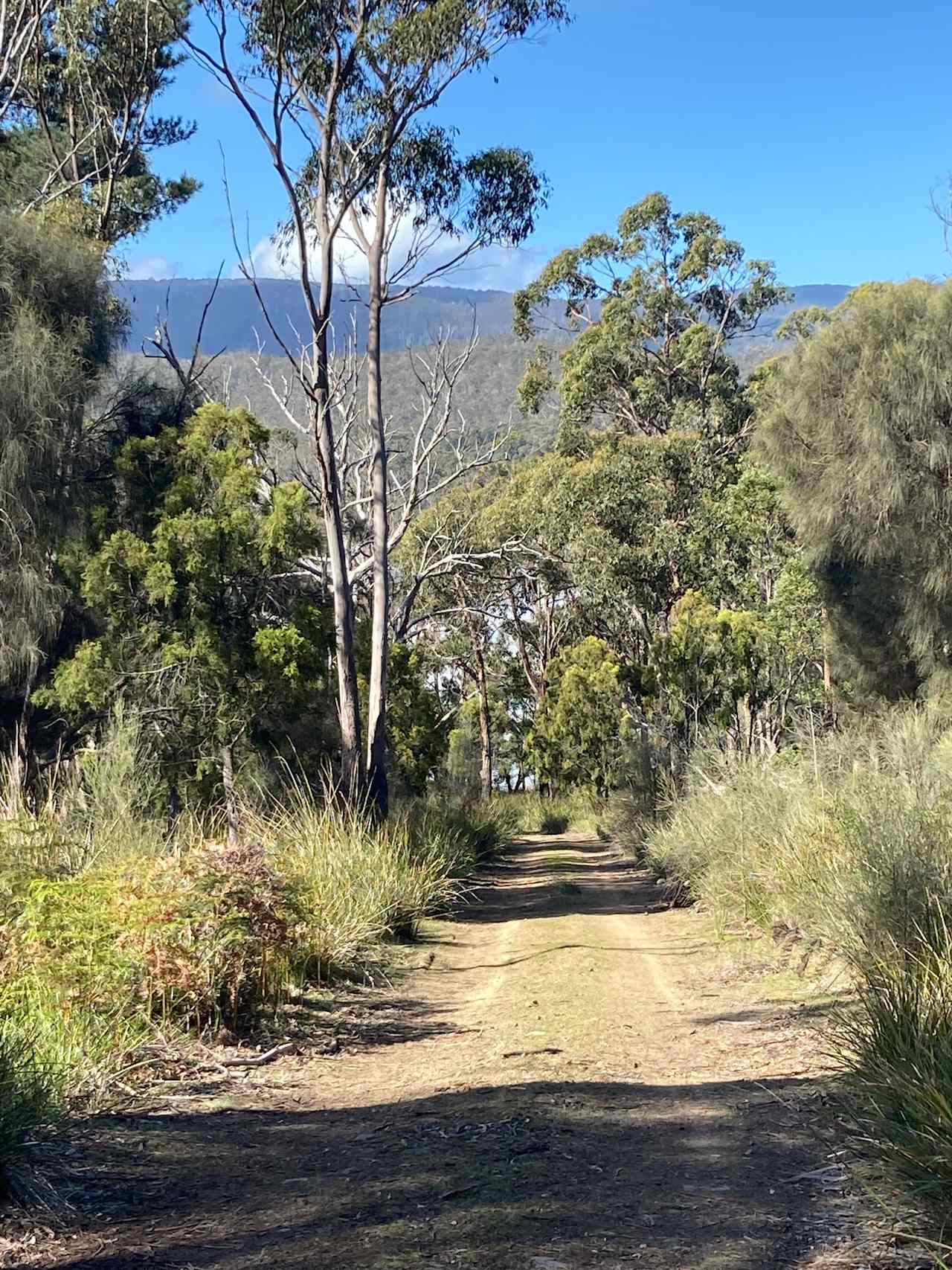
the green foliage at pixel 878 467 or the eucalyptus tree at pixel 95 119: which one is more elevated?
the eucalyptus tree at pixel 95 119

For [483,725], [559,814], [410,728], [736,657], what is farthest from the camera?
[483,725]

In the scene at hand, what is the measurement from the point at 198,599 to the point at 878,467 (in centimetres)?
1069

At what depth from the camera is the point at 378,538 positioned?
1678 cm

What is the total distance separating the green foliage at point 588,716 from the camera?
97.7ft

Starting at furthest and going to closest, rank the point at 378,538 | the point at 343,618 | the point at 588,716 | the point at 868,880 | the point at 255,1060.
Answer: the point at 588,716, the point at 378,538, the point at 343,618, the point at 868,880, the point at 255,1060

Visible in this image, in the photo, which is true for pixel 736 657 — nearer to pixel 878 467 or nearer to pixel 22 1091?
pixel 878 467

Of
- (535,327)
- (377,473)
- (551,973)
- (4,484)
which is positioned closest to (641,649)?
(535,327)

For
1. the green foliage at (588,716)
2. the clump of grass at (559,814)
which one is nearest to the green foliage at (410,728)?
the green foliage at (588,716)

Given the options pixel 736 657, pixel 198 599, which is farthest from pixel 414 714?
pixel 198 599

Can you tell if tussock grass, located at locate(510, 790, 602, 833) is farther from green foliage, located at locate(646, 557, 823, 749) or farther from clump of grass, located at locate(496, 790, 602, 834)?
green foliage, located at locate(646, 557, 823, 749)

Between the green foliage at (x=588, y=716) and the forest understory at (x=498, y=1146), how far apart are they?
20.7 metres

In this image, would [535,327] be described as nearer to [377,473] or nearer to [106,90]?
[106,90]

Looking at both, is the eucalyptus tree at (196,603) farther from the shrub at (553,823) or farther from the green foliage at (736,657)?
the shrub at (553,823)

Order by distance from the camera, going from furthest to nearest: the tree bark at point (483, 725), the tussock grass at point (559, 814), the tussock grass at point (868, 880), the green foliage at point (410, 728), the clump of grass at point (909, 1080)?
the tree bark at point (483, 725), the tussock grass at point (559, 814), the green foliage at point (410, 728), the tussock grass at point (868, 880), the clump of grass at point (909, 1080)
